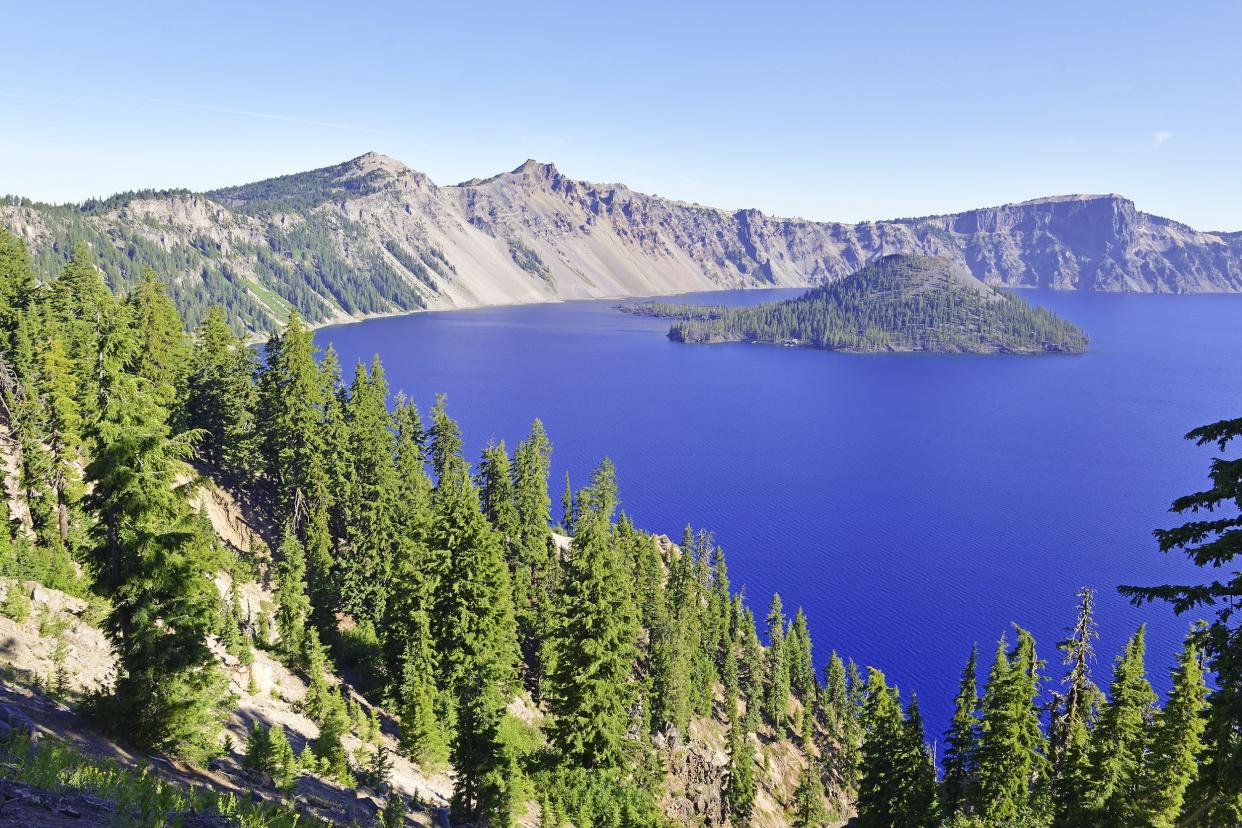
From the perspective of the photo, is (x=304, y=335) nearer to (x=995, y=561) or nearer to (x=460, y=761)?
(x=460, y=761)

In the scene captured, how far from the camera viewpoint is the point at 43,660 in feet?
86.5

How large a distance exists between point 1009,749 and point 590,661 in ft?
70.8

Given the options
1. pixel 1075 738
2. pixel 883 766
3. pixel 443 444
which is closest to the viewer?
pixel 1075 738

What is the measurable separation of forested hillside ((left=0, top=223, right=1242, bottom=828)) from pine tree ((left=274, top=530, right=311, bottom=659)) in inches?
7.3

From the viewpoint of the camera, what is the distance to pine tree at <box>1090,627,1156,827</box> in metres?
33.0

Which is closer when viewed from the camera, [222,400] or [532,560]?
[222,400]

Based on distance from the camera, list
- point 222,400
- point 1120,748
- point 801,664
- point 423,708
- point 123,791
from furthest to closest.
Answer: point 801,664, point 222,400, point 423,708, point 1120,748, point 123,791

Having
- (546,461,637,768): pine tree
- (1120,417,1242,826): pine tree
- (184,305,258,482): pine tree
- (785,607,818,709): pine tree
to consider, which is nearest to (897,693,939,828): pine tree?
(546,461,637,768): pine tree

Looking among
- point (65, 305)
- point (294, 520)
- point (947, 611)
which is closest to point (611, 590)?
point (294, 520)

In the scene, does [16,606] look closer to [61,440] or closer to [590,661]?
[61,440]

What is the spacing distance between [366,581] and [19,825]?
4246cm

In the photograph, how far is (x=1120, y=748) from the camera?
113 feet

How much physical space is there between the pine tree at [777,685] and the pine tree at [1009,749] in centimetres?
3915

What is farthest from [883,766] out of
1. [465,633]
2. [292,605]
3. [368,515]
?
[368,515]
